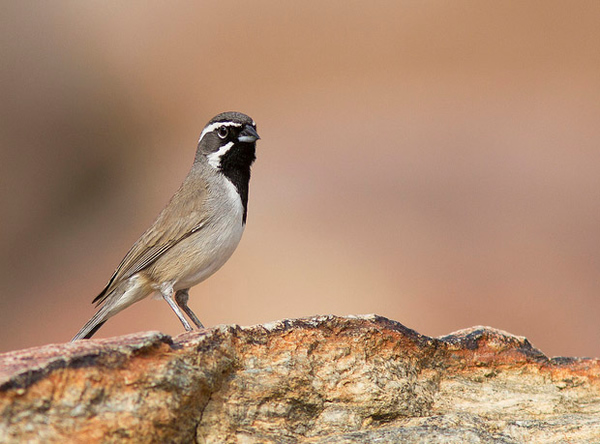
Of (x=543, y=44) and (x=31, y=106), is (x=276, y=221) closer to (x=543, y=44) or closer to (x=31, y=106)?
(x=31, y=106)

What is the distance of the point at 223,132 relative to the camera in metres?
7.78

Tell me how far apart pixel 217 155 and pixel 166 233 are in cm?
88

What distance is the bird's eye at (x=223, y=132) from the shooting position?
774 centimetres

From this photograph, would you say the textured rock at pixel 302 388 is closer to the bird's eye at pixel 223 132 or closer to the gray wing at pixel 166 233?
the gray wing at pixel 166 233

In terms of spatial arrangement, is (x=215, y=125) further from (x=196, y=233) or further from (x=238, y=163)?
(x=196, y=233)

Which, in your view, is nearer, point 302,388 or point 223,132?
point 302,388

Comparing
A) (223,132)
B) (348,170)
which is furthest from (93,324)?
(348,170)

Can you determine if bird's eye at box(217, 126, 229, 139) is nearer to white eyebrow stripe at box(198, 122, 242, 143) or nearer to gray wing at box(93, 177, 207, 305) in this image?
white eyebrow stripe at box(198, 122, 242, 143)

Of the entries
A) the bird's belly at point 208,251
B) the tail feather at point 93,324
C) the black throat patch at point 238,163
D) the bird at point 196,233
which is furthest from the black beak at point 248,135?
the tail feather at point 93,324

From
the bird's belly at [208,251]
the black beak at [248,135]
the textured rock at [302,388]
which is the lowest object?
the textured rock at [302,388]

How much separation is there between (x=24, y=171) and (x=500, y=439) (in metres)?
14.9

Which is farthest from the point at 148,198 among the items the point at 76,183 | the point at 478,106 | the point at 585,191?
the point at 585,191

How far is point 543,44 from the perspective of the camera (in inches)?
890

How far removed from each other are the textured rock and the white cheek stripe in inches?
114
